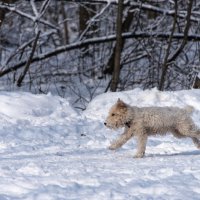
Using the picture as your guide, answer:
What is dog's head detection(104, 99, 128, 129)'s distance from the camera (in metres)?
8.59

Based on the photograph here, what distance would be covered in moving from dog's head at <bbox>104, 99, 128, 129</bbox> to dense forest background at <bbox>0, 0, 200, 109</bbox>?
6.81m

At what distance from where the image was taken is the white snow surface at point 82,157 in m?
6.27

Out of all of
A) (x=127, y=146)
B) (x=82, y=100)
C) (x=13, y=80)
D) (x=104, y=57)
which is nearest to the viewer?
(x=127, y=146)

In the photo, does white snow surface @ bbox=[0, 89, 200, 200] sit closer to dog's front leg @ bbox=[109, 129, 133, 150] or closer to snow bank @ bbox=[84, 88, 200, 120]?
snow bank @ bbox=[84, 88, 200, 120]

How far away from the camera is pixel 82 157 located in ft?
27.9

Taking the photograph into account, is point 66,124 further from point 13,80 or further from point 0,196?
point 13,80

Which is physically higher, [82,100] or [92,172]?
[92,172]

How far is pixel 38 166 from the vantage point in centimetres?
729

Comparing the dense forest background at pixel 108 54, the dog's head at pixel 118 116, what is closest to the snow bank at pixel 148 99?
the dense forest background at pixel 108 54

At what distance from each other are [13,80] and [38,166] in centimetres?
1027

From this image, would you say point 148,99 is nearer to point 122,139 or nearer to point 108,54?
point 122,139

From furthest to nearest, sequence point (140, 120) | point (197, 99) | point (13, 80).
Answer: point (13, 80)
point (197, 99)
point (140, 120)

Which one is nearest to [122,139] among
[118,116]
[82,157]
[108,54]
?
[118,116]

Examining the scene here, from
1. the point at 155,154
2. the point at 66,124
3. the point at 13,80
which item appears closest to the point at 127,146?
the point at 155,154
